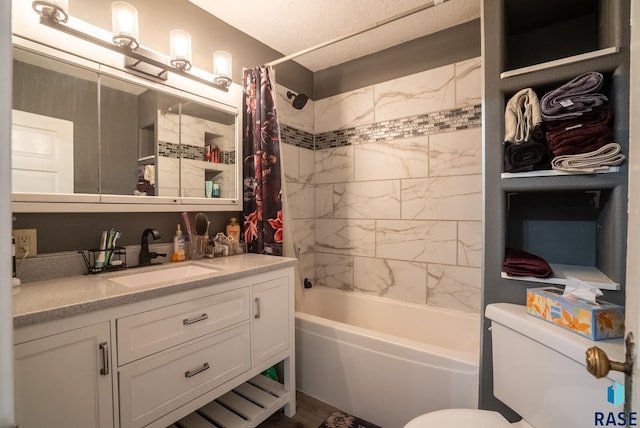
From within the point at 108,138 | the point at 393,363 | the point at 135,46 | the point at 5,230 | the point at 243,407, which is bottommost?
the point at 243,407

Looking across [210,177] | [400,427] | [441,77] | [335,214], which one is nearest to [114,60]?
[210,177]

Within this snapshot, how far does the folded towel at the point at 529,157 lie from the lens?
1.22m

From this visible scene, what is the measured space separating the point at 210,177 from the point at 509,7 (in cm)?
192

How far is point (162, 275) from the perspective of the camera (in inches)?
61.4

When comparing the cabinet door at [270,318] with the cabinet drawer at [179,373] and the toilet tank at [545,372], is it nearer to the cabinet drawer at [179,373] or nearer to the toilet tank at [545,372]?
the cabinet drawer at [179,373]

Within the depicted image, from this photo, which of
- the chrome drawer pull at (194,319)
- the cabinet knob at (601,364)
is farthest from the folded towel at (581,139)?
the chrome drawer pull at (194,319)

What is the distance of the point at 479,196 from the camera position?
2020 millimetres

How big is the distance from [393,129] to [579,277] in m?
1.58

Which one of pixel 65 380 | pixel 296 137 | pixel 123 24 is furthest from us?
pixel 296 137

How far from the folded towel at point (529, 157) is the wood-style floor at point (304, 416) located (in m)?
1.71

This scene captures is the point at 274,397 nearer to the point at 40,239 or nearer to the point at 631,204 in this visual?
the point at 40,239

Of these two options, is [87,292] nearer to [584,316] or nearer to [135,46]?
[135,46]

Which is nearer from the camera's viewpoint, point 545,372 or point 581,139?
point 545,372

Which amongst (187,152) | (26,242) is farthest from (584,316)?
(26,242)
